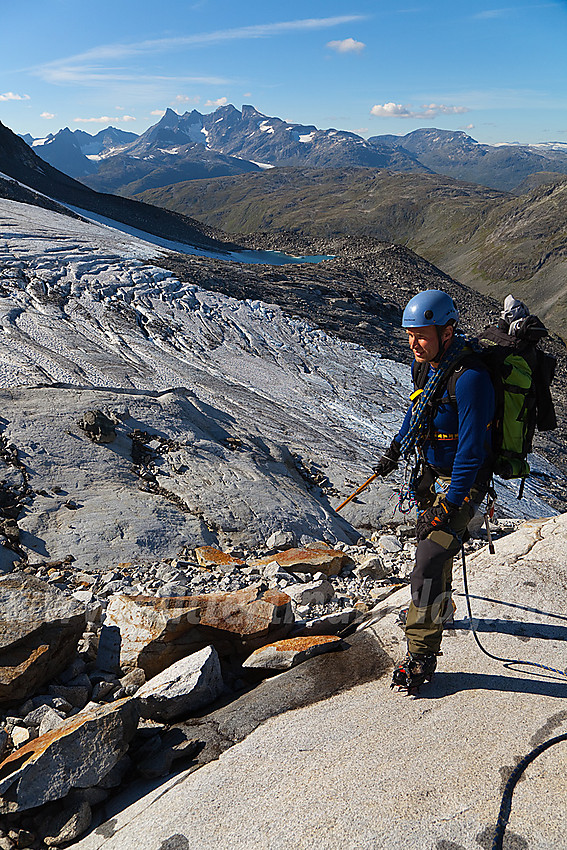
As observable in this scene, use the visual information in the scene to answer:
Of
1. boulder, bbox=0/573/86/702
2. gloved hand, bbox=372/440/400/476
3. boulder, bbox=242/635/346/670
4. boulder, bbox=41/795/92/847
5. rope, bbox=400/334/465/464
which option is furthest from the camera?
gloved hand, bbox=372/440/400/476

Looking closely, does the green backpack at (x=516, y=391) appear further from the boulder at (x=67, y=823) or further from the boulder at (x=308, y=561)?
the boulder at (x=67, y=823)

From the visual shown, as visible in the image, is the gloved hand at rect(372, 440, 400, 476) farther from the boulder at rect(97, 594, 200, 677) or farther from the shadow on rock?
the boulder at rect(97, 594, 200, 677)

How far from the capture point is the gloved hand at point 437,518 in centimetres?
511

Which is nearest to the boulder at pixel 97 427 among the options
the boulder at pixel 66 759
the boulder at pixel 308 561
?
Answer: the boulder at pixel 308 561

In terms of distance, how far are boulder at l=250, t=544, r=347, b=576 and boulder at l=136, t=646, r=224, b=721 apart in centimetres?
288

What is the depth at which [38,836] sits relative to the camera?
4227 millimetres

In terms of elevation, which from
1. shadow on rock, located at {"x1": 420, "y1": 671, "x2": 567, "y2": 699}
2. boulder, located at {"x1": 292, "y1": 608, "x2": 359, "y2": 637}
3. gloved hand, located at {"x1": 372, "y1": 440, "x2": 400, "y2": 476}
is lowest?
boulder, located at {"x1": 292, "y1": 608, "x2": 359, "y2": 637}

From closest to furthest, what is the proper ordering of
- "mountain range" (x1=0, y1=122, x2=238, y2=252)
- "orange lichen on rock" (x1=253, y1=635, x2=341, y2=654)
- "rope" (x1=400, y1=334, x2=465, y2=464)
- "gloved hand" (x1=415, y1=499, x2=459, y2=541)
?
"gloved hand" (x1=415, y1=499, x2=459, y2=541)
"rope" (x1=400, y1=334, x2=465, y2=464)
"orange lichen on rock" (x1=253, y1=635, x2=341, y2=654)
"mountain range" (x1=0, y1=122, x2=238, y2=252)

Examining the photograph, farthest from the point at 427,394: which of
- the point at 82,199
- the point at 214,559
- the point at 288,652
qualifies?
the point at 82,199

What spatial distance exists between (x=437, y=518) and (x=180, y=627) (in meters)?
2.89

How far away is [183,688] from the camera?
17.6ft

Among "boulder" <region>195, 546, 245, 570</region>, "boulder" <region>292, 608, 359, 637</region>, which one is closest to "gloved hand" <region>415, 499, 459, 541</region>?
"boulder" <region>292, 608, 359, 637</region>

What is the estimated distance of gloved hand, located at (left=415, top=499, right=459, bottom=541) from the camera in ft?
16.8

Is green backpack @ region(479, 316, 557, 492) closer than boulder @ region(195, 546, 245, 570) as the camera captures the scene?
Yes
